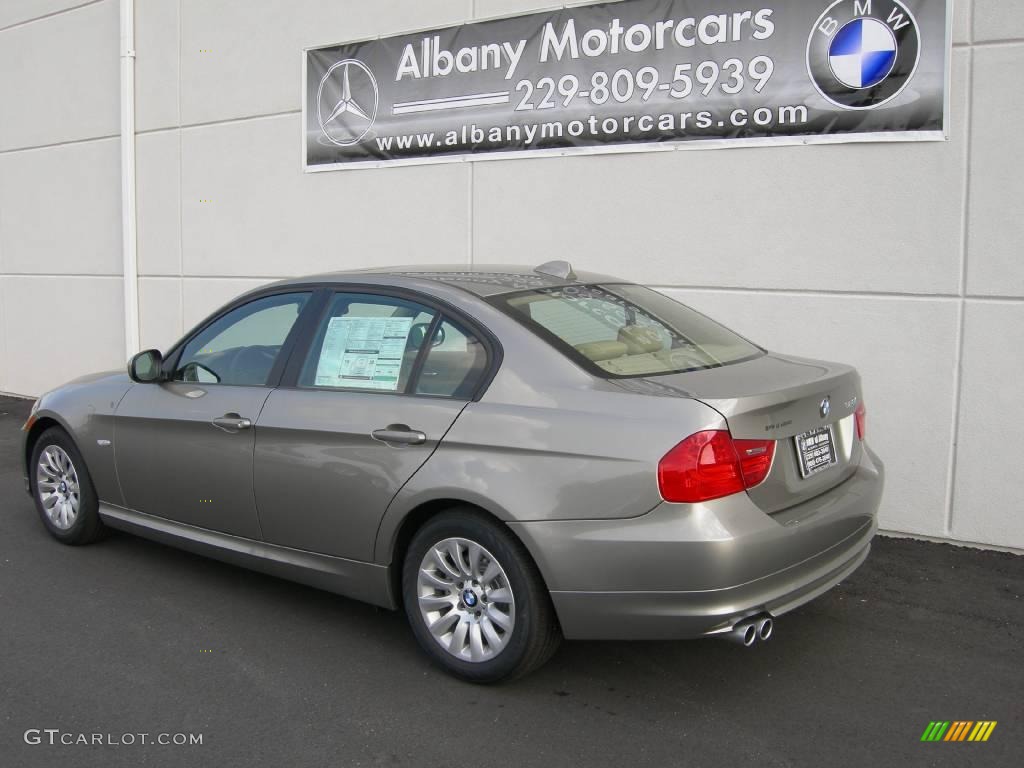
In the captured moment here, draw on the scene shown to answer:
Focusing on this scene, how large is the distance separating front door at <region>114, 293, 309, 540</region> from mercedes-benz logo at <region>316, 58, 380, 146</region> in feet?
12.6

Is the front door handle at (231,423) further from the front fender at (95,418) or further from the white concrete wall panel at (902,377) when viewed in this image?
the white concrete wall panel at (902,377)

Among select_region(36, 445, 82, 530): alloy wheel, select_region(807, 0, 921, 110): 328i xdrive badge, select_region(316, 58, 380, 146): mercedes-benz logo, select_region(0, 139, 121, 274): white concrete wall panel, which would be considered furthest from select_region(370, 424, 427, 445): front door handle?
select_region(0, 139, 121, 274): white concrete wall panel

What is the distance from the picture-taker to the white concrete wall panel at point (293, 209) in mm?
8086

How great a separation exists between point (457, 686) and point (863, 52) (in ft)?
14.7

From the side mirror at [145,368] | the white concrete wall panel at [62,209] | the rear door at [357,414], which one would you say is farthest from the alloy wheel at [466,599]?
the white concrete wall panel at [62,209]

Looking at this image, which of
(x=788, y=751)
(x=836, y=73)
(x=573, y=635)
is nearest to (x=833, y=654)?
(x=788, y=751)

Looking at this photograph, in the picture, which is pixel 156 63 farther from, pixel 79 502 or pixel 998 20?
pixel 998 20

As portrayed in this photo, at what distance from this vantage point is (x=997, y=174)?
5652 mm

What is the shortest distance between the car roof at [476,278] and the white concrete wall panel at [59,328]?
6760mm

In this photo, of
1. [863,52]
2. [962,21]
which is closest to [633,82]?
[863,52]

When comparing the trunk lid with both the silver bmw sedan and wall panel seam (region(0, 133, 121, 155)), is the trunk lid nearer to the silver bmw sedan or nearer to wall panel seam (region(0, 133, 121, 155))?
the silver bmw sedan

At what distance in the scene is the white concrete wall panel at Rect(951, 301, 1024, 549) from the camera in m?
5.68

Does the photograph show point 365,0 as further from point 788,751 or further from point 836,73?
point 788,751

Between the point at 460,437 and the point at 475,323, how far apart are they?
0.50 metres
